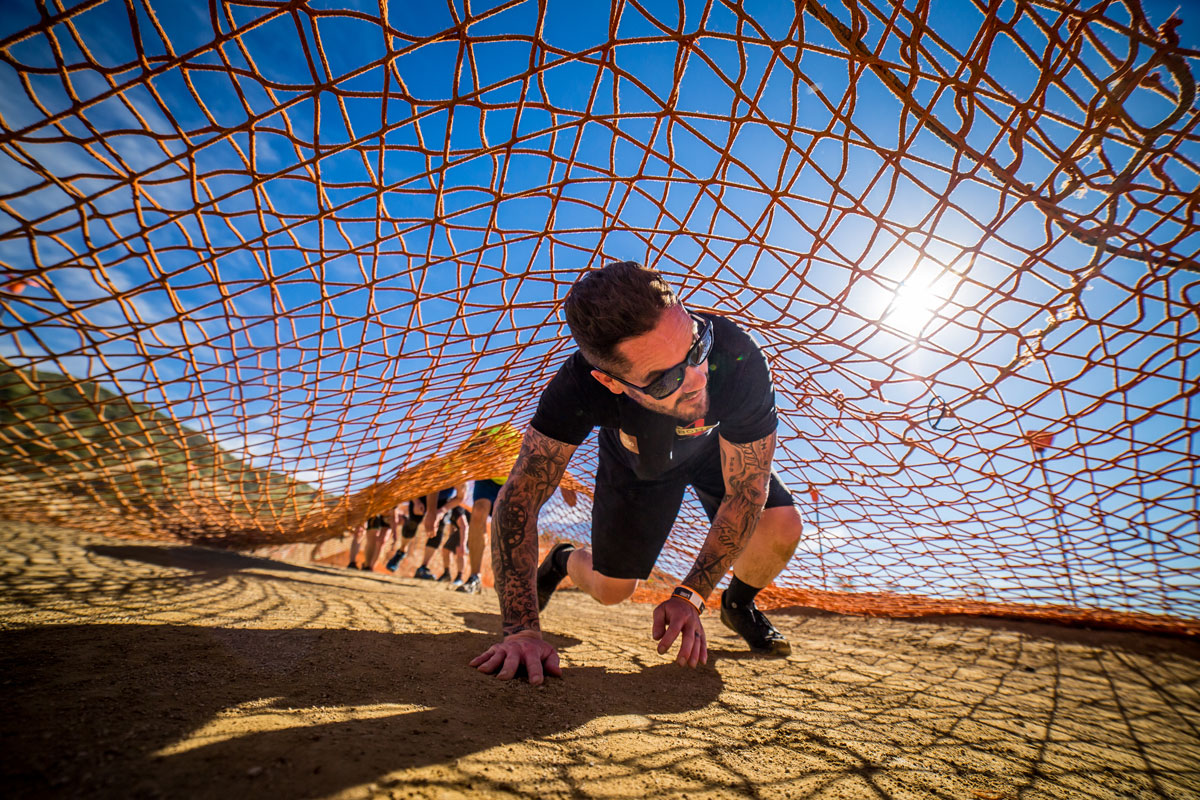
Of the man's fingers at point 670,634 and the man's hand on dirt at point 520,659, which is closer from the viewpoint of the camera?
the man's hand on dirt at point 520,659

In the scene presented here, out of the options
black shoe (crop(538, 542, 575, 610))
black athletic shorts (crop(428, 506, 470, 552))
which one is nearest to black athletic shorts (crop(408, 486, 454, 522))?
black athletic shorts (crop(428, 506, 470, 552))

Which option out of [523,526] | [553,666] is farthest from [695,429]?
A: [553,666]

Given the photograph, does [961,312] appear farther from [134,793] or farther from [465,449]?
[465,449]

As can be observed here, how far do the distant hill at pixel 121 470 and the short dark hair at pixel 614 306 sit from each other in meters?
2.48

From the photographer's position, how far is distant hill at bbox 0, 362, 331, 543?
2.31 meters

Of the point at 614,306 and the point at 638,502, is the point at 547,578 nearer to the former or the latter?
the point at 638,502

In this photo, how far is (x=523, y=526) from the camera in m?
1.82

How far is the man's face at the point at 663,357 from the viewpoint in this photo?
1.61 meters

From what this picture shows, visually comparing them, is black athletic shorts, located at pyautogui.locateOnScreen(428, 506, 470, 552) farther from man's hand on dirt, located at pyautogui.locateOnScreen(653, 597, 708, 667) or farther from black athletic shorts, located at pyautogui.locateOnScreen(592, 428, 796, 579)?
man's hand on dirt, located at pyautogui.locateOnScreen(653, 597, 708, 667)

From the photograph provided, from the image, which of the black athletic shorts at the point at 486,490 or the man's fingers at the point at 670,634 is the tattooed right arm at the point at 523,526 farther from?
the black athletic shorts at the point at 486,490

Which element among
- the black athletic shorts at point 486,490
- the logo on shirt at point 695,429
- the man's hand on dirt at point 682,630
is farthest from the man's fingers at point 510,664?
the black athletic shorts at point 486,490

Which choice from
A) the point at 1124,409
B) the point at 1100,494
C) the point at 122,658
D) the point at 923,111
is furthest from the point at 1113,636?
the point at 122,658

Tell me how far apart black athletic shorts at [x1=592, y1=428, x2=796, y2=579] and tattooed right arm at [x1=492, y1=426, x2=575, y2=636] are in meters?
0.56

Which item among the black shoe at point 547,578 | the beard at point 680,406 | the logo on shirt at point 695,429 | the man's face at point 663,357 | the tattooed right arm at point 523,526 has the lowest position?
the black shoe at point 547,578
